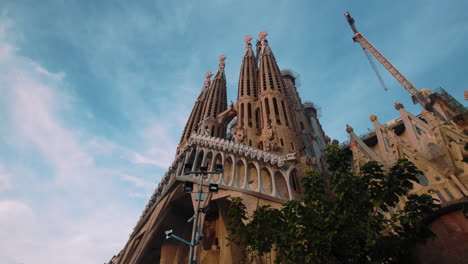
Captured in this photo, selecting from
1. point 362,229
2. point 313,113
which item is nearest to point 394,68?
point 313,113

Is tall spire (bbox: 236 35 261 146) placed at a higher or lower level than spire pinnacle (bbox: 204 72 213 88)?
lower

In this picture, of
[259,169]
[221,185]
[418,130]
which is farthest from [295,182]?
[418,130]

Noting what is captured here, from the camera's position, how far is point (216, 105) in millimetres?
45031

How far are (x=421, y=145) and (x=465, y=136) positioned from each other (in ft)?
11.4

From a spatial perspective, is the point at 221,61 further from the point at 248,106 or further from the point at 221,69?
the point at 248,106

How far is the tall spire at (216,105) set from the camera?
4038 centimetres

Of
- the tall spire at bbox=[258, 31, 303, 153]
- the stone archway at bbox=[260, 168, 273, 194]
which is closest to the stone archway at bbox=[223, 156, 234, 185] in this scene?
the stone archway at bbox=[260, 168, 273, 194]

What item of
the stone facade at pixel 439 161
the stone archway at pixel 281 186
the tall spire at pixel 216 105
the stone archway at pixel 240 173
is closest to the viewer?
the stone facade at pixel 439 161

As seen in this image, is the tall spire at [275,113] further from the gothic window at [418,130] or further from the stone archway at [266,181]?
the gothic window at [418,130]

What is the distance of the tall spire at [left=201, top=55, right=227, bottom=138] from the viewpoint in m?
40.4

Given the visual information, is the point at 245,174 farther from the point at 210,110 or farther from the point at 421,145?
the point at 210,110

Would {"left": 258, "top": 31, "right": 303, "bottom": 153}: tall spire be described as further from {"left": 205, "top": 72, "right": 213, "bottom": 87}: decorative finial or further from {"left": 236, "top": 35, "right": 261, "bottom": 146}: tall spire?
{"left": 205, "top": 72, "right": 213, "bottom": 87}: decorative finial

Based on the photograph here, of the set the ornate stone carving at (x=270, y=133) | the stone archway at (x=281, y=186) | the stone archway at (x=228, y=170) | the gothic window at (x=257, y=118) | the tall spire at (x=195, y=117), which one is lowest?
the stone archway at (x=281, y=186)

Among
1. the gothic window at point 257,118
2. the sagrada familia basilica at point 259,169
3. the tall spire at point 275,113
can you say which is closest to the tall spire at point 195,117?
the gothic window at point 257,118
